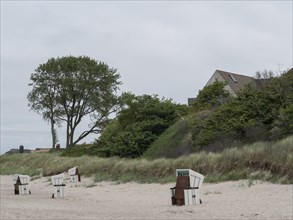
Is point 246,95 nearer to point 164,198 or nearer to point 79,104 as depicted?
point 164,198

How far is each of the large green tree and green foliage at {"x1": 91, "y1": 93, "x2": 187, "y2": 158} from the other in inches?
421

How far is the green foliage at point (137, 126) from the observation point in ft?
107

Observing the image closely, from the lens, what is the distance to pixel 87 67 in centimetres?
4925

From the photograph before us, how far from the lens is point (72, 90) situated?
48.3m

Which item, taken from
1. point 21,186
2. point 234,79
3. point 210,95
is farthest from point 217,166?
point 234,79

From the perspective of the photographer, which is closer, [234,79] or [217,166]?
[217,166]

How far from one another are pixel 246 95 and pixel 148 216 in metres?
16.6

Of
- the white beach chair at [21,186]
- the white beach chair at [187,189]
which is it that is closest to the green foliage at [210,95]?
the white beach chair at [21,186]

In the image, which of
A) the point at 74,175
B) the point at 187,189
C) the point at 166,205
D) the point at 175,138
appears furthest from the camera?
the point at 175,138

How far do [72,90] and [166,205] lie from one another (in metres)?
34.6

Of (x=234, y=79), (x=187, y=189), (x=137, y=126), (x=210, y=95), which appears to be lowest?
(x=187, y=189)

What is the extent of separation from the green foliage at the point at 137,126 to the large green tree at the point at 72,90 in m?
10.7

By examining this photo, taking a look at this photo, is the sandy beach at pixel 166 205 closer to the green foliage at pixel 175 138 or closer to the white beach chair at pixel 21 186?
the white beach chair at pixel 21 186

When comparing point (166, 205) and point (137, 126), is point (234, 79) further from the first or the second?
point (166, 205)
